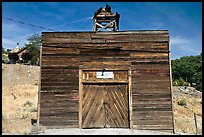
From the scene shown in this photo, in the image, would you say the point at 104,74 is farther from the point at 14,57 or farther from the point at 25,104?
the point at 14,57

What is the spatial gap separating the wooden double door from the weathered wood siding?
428mm

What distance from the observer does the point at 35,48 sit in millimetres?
58906

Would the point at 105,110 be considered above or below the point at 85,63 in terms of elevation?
below

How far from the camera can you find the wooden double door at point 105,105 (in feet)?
43.4

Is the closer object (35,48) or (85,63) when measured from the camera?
(85,63)

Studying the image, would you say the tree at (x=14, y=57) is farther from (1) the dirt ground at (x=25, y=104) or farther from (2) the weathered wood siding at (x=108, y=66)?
(2) the weathered wood siding at (x=108, y=66)

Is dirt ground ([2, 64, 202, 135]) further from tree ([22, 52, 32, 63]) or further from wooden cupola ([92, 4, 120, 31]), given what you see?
tree ([22, 52, 32, 63])

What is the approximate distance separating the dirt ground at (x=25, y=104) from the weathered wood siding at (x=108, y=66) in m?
1.39

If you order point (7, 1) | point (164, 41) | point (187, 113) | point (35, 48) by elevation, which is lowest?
point (187, 113)

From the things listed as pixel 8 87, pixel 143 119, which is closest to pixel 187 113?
pixel 143 119

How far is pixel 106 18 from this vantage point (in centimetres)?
1558

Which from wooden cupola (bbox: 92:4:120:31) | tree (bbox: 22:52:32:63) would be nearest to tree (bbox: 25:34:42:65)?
tree (bbox: 22:52:32:63)

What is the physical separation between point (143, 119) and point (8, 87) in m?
25.5

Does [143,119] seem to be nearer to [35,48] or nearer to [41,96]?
[41,96]
